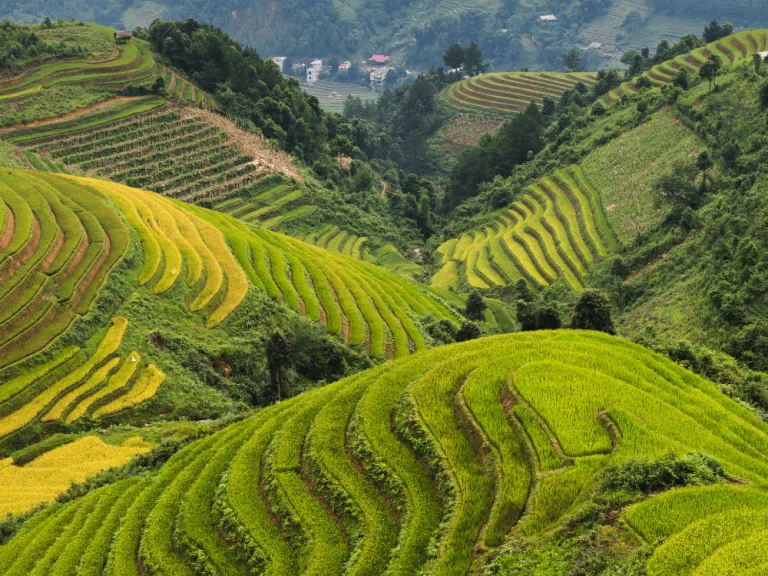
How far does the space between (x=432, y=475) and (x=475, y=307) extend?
917 inches

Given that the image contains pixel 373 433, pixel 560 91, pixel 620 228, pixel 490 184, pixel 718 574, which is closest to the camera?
pixel 718 574

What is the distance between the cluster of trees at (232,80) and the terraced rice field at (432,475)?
45.9 metres

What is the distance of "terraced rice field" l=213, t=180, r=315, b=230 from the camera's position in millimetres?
48219

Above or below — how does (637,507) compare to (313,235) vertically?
above

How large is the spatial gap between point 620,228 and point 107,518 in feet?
116

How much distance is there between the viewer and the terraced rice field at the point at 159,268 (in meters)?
25.2

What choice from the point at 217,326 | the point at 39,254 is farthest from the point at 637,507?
the point at 39,254

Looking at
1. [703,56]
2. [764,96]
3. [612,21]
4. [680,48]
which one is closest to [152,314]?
[764,96]

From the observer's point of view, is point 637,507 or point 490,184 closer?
point 637,507

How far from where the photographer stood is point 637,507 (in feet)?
35.7

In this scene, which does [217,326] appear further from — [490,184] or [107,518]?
[490,184]

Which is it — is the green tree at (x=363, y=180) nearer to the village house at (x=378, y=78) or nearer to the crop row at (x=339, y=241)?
the crop row at (x=339, y=241)

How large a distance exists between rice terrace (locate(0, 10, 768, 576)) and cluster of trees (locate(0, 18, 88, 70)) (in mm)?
200

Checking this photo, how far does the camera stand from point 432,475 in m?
13.6
